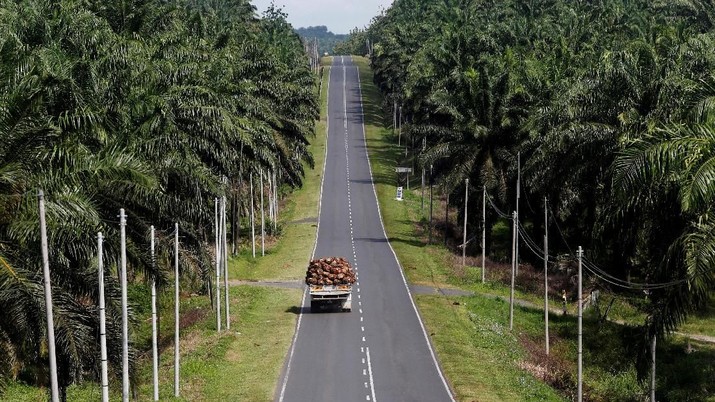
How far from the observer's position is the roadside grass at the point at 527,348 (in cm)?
3931

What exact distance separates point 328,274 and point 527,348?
10.8 meters

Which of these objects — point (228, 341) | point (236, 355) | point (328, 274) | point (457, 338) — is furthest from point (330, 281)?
point (236, 355)

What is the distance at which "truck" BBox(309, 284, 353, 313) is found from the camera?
50.1 m

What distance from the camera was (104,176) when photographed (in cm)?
2469

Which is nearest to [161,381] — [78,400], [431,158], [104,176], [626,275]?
[78,400]

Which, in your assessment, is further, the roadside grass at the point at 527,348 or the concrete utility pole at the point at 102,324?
the roadside grass at the point at 527,348

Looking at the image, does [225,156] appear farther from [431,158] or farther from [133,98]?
[431,158]

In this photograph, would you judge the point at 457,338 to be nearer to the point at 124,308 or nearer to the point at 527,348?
the point at 527,348

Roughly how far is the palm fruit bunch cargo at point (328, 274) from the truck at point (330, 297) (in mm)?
275

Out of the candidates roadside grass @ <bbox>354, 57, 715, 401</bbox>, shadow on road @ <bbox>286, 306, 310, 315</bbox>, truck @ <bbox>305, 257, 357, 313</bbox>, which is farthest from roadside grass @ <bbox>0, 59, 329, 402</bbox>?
roadside grass @ <bbox>354, 57, 715, 401</bbox>

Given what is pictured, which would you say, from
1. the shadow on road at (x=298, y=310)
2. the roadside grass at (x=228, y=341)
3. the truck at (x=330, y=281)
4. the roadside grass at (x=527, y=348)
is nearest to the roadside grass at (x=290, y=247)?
the roadside grass at (x=228, y=341)

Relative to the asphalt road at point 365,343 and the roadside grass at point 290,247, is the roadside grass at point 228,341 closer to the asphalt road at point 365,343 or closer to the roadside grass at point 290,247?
the roadside grass at point 290,247

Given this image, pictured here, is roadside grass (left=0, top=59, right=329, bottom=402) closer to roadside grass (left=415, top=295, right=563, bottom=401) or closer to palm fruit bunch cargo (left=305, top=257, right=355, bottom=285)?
palm fruit bunch cargo (left=305, top=257, right=355, bottom=285)

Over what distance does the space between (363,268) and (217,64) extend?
19.6 metres
